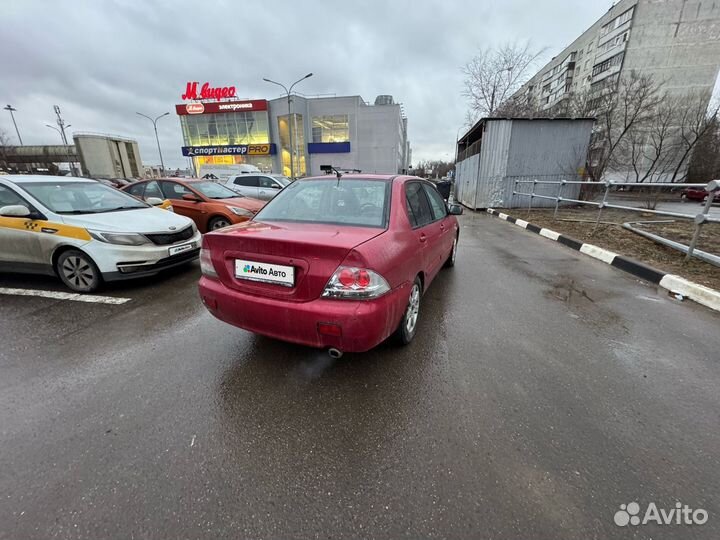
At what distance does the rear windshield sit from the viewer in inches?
99.6

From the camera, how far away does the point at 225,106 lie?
3666 centimetres

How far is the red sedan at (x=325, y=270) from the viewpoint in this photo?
1.95m

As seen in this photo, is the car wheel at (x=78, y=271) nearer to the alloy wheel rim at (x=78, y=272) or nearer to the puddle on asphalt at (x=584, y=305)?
the alloy wheel rim at (x=78, y=272)

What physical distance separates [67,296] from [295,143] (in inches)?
1418

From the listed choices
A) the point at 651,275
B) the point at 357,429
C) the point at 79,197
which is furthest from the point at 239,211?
the point at 651,275

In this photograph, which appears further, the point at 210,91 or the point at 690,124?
the point at 210,91

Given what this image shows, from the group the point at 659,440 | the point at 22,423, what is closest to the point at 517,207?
the point at 659,440

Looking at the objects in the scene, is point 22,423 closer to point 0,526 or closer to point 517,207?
point 0,526

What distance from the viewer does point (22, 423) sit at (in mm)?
1877

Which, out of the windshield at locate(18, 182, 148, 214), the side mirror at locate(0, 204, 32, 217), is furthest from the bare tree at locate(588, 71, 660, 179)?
the side mirror at locate(0, 204, 32, 217)

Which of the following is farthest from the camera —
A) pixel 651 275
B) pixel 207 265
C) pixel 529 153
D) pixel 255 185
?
pixel 529 153

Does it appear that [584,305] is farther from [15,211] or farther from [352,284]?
[15,211]

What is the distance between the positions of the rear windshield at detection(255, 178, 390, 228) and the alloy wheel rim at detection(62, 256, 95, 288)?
8.91 feet

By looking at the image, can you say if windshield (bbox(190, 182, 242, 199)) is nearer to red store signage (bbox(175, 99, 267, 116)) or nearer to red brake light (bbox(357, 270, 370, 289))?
red brake light (bbox(357, 270, 370, 289))
